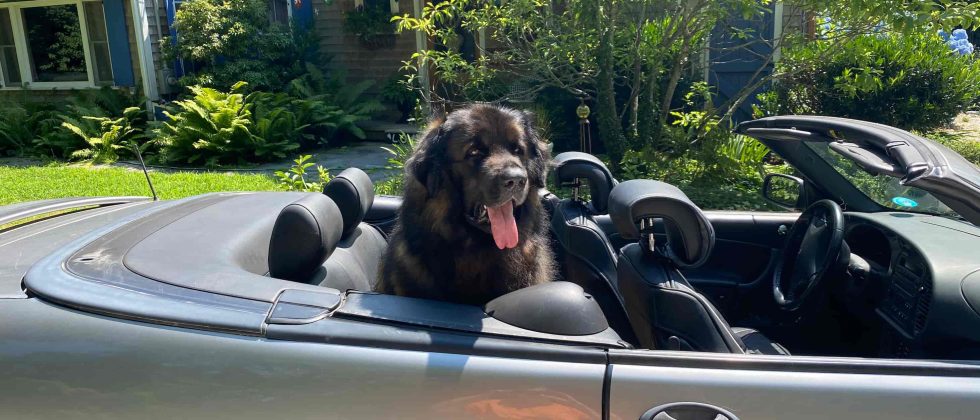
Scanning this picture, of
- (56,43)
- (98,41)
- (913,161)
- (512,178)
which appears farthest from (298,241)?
(56,43)

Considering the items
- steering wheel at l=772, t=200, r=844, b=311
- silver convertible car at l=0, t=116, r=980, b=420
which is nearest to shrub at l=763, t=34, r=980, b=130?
steering wheel at l=772, t=200, r=844, b=311

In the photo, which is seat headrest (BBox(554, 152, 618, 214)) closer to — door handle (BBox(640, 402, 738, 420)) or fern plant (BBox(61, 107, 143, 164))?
door handle (BBox(640, 402, 738, 420))

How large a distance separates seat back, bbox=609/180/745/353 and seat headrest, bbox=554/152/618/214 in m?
0.83

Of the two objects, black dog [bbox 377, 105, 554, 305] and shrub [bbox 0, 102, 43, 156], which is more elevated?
black dog [bbox 377, 105, 554, 305]

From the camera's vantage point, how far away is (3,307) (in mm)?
1948

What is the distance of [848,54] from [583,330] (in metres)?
6.84

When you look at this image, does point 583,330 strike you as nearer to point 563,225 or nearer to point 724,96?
point 563,225

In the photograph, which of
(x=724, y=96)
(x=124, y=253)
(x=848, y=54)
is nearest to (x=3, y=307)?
(x=124, y=253)

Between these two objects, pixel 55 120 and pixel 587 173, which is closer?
pixel 587 173

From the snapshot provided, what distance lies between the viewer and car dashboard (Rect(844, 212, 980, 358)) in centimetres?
207

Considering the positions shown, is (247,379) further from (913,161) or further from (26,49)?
(26,49)

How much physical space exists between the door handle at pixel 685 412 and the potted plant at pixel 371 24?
13300 millimetres

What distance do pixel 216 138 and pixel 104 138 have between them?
7.51 ft

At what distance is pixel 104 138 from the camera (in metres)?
11.6
